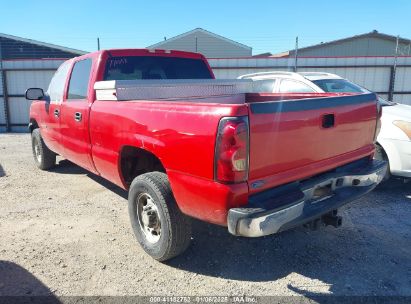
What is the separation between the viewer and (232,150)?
7.55 ft

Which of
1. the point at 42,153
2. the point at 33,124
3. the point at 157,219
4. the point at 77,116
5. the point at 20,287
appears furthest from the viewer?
the point at 33,124

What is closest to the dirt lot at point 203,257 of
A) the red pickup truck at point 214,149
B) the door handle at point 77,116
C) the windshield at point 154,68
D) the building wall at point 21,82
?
the red pickup truck at point 214,149

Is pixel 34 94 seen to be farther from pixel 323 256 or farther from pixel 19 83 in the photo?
pixel 19 83

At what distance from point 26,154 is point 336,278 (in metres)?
7.84

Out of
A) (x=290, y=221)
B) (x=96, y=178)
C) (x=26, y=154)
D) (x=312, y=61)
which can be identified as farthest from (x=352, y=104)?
(x=312, y=61)

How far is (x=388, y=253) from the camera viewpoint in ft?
11.0

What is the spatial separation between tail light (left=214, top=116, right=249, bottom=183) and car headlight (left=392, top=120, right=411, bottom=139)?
134 inches

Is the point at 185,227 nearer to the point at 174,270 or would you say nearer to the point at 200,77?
the point at 174,270

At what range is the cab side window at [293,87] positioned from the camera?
239 inches

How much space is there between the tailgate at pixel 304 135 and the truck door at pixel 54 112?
3.51 metres

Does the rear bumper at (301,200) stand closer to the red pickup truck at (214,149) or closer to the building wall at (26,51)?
the red pickup truck at (214,149)

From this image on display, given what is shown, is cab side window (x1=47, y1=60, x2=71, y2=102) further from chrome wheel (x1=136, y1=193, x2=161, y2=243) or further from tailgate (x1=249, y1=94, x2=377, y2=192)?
tailgate (x1=249, y1=94, x2=377, y2=192)

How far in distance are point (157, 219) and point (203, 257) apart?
1.89ft

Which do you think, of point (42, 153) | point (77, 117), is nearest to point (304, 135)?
point (77, 117)
